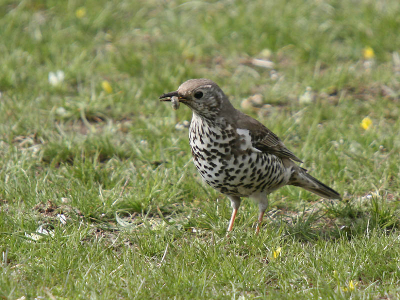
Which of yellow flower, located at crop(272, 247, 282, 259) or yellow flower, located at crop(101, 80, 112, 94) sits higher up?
yellow flower, located at crop(272, 247, 282, 259)

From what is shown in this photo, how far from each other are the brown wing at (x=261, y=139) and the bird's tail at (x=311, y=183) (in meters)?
0.22

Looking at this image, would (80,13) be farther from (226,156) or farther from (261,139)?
(226,156)

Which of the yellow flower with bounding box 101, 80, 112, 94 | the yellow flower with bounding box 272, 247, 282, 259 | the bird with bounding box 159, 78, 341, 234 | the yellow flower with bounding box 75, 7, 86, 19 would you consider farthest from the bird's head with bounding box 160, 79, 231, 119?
the yellow flower with bounding box 75, 7, 86, 19

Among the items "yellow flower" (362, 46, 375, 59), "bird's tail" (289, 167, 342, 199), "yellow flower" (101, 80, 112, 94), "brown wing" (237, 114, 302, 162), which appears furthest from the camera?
"yellow flower" (362, 46, 375, 59)

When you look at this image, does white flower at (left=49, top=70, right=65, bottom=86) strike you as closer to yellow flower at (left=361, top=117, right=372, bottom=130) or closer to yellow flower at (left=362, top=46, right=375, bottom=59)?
yellow flower at (left=361, top=117, right=372, bottom=130)

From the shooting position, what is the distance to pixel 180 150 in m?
6.38

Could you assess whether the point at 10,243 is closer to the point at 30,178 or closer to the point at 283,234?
the point at 30,178

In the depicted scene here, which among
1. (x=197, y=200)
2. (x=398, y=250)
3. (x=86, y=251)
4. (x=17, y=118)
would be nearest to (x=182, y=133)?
(x=197, y=200)

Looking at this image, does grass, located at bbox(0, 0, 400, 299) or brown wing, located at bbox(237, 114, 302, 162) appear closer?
grass, located at bbox(0, 0, 400, 299)

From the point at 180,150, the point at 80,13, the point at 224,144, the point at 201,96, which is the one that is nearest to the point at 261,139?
the point at 224,144

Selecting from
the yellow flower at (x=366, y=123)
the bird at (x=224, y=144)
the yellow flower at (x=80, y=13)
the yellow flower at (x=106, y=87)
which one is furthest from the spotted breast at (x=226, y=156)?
the yellow flower at (x=80, y=13)

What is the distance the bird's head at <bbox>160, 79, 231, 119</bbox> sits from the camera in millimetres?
4508

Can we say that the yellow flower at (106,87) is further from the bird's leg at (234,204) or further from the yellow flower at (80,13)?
the bird's leg at (234,204)

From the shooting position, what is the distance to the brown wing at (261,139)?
489 cm
